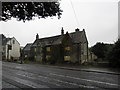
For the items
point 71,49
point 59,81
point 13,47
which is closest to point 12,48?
point 13,47

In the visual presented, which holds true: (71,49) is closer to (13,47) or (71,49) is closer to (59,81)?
(59,81)

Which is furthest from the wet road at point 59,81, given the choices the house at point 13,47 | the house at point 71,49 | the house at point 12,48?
the house at point 12,48

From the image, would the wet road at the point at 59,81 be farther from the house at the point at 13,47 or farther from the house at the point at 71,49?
the house at the point at 13,47

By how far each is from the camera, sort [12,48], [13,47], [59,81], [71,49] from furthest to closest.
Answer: [13,47]
[12,48]
[71,49]
[59,81]

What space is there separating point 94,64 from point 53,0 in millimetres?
26826

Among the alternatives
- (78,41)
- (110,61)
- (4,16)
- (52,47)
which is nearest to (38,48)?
(52,47)

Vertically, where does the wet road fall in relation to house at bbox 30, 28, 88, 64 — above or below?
below

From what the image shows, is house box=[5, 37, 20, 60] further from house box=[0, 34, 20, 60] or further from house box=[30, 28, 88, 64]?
house box=[30, 28, 88, 64]

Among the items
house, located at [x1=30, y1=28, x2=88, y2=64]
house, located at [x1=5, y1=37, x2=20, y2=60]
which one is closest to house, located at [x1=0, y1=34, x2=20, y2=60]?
house, located at [x1=5, y1=37, x2=20, y2=60]

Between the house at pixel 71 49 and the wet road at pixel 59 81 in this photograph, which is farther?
the house at pixel 71 49

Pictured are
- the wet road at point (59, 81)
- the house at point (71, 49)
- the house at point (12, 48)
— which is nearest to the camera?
the wet road at point (59, 81)

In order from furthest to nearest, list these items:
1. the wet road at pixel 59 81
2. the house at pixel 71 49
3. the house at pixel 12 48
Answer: the house at pixel 12 48 < the house at pixel 71 49 < the wet road at pixel 59 81

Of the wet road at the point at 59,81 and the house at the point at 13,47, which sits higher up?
the house at the point at 13,47

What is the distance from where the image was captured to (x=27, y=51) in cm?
6831
